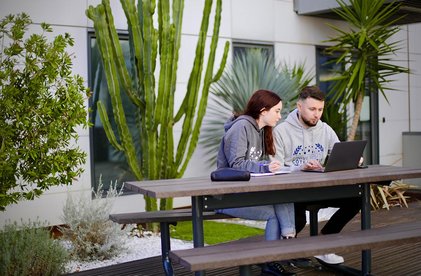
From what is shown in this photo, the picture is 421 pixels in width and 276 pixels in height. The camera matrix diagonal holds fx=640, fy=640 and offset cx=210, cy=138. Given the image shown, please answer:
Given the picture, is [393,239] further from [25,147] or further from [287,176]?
[25,147]

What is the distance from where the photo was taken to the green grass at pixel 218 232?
7.20 metres

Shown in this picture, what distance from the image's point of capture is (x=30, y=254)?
503cm

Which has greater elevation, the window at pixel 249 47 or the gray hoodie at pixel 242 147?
the window at pixel 249 47

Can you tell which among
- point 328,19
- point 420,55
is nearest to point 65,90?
point 328,19

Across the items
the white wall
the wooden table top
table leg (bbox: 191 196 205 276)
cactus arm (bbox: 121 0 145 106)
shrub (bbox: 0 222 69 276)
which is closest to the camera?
the wooden table top

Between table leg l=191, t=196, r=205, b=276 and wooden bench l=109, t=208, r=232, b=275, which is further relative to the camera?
wooden bench l=109, t=208, r=232, b=275

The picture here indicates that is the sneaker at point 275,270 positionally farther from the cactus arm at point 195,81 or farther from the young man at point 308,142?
the cactus arm at point 195,81

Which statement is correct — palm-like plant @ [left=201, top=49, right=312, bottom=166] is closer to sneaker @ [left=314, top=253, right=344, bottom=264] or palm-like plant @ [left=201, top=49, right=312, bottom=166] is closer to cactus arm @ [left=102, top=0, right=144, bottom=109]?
cactus arm @ [left=102, top=0, right=144, bottom=109]

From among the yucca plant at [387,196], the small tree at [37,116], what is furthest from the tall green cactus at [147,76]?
the yucca plant at [387,196]

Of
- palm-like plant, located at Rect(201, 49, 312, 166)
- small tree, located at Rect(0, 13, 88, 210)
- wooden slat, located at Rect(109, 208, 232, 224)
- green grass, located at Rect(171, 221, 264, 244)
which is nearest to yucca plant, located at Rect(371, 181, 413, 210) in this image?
palm-like plant, located at Rect(201, 49, 312, 166)

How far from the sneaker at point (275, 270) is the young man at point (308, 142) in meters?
0.54

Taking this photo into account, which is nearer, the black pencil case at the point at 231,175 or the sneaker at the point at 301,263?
the black pencil case at the point at 231,175

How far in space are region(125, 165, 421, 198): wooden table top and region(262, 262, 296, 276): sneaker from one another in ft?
2.45

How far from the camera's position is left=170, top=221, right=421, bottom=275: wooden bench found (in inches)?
141
